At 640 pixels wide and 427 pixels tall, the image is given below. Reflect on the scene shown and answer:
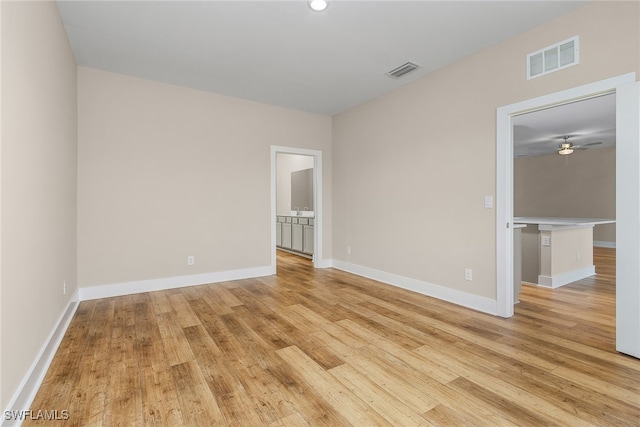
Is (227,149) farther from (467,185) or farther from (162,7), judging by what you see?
(467,185)

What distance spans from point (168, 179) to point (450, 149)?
364 centimetres

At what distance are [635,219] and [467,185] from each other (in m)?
1.38

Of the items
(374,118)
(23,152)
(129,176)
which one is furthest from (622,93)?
(129,176)

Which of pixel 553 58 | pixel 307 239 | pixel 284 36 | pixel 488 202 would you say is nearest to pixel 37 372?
pixel 284 36

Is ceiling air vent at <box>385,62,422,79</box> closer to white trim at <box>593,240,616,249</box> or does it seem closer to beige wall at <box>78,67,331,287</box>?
beige wall at <box>78,67,331,287</box>

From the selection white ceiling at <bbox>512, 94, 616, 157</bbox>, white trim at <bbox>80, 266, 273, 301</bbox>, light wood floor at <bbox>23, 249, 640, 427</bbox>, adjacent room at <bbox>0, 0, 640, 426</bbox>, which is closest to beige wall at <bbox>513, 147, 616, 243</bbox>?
white ceiling at <bbox>512, 94, 616, 157</bbox>

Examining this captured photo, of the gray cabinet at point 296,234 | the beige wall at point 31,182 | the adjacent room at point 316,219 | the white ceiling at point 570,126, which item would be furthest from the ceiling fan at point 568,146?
the beige wall at point 31,182

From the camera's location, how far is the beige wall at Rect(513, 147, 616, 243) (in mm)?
7859

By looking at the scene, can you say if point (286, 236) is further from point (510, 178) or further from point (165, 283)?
point (510, 178)

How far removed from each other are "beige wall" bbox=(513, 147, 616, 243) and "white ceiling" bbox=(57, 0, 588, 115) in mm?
7574

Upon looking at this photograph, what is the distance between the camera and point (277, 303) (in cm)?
343

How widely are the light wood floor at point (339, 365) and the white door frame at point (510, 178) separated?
36 cm

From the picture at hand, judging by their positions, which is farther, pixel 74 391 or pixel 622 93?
pixel 622 93

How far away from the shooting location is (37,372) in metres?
1.81
